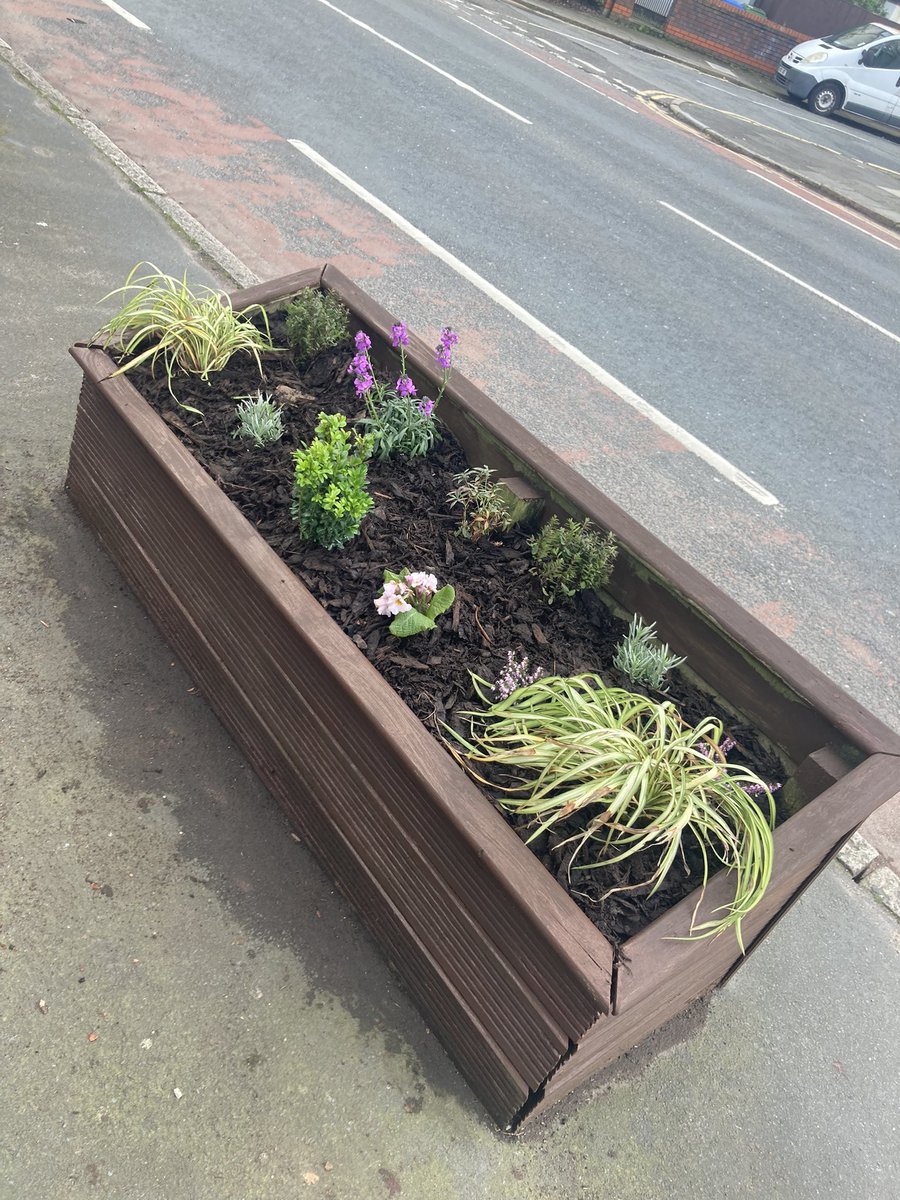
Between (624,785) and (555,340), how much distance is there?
4.70 metres

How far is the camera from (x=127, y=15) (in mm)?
9383

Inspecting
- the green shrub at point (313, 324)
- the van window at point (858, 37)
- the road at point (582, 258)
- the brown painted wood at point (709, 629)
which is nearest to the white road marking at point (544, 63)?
the road at point (582, 258)

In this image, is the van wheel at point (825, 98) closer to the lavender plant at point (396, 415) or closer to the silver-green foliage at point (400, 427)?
the lavender plant at point (396, 415)

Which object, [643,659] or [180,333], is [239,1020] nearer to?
[643,659]

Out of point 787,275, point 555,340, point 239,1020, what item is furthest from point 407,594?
point 787,275

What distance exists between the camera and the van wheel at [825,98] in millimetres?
20859

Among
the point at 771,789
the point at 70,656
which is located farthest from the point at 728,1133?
the point at 70,656

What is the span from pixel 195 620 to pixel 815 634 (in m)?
3.19

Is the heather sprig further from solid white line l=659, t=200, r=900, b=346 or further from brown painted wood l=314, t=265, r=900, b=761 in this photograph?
solid white line l=659, t=200, r=900, b=346

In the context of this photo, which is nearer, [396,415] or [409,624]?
[409,624]

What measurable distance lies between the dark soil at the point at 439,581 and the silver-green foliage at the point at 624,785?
7 centimetres

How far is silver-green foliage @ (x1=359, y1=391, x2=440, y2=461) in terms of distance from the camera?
3361 mm

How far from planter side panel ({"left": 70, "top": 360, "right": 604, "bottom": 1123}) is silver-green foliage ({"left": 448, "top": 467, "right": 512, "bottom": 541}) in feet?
2.68

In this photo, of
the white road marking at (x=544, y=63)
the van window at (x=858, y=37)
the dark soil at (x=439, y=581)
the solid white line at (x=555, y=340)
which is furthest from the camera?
the van window at (x=858, y=37)
